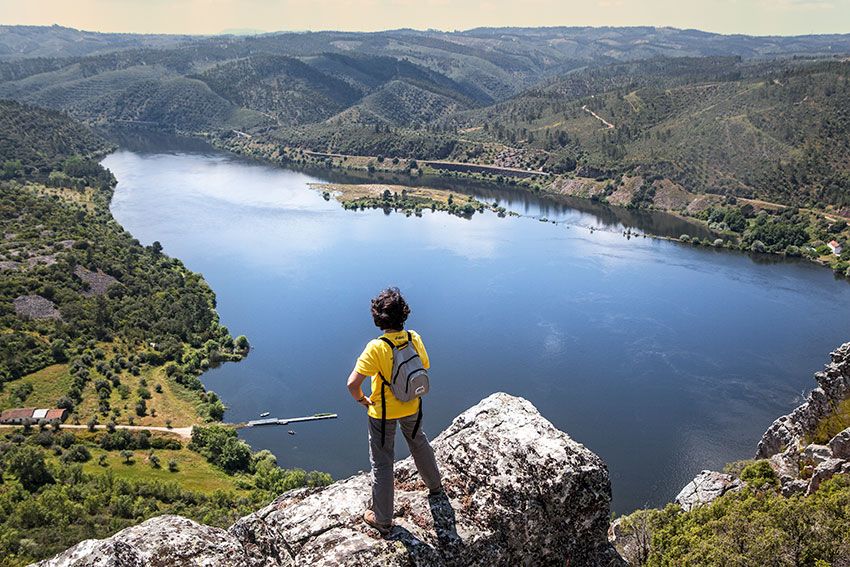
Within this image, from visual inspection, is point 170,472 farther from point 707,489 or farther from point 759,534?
point 759,534

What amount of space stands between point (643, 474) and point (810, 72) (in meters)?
126

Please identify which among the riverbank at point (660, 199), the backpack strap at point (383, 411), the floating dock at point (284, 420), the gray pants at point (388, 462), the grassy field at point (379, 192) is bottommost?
the floating dock at point (284, 420)

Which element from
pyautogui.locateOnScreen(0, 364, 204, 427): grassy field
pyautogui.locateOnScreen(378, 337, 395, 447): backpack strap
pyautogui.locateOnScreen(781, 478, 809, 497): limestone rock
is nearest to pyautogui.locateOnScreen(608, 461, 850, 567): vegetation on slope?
pyautogui.locateOnScreen(781, 478, 809, 497): limestone rock

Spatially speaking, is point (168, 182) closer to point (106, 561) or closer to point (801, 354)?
point (801, 354)

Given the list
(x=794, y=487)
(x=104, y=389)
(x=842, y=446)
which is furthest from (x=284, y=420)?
(x=842, y=446)

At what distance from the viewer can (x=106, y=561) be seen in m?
Result: 6.06

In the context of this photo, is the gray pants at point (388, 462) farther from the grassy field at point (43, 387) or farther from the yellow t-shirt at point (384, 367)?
the grassy field at point (43, 387)

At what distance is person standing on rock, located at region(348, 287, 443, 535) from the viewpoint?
6.87 meters

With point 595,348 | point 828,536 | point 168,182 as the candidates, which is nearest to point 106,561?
point 828,536

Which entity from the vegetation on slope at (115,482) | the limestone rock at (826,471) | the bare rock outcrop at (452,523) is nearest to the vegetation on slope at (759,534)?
the limestone rock at (826,471)

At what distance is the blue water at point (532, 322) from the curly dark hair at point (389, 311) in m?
33.8

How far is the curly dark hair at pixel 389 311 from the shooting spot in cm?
700

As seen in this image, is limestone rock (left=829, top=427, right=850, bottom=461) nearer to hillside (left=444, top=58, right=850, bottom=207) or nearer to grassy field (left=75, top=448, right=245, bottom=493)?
grassy field (left=75, top=448, right=245, bottom=493)

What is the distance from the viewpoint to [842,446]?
18609 millimetres
